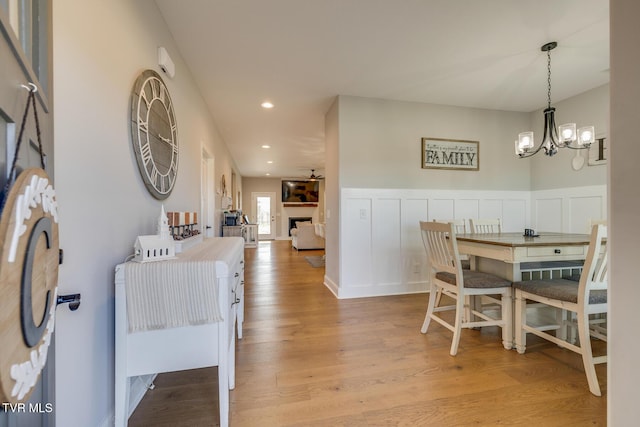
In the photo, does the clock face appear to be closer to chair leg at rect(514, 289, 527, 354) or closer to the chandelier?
chair leg at rect(514, 289, 527, 354)

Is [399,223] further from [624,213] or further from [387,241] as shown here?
[624,213]

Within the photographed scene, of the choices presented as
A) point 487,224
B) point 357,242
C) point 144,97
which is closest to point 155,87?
point 144,97

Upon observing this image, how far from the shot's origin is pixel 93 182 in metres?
1.12

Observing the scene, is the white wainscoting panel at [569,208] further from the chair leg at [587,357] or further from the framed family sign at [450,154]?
the chair leg at [587,357]

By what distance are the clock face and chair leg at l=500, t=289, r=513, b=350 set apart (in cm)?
271

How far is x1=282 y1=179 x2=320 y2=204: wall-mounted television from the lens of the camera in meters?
10.8

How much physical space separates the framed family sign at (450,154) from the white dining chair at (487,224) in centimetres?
93

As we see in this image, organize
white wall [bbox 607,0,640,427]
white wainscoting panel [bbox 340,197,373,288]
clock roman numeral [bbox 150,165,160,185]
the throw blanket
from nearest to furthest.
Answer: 1. white wall [bbox 607,0,640,427]
2. the throw blanket
3. clock roman numeral [bbox 150,165,160,185]
4. white wainscoting panel [bbox 340,197,373,288]

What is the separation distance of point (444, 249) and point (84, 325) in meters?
2.24

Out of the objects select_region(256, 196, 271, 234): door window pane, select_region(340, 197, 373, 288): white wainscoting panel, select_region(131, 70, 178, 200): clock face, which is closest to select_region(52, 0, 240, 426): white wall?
select_region(131, 70, 178, 200): clock face

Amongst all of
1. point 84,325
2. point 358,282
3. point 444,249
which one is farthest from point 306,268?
point 84,325

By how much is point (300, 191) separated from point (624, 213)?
1017 centimetres

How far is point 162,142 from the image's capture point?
1.81 meters

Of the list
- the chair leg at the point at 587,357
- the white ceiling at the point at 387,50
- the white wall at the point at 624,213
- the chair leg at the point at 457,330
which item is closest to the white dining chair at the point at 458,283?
the chair leg at the point at 457,330
